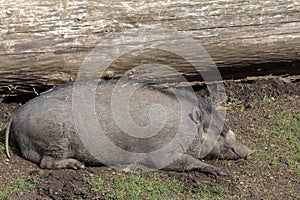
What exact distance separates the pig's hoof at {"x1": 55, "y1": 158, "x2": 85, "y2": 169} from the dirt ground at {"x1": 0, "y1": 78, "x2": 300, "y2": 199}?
4cm

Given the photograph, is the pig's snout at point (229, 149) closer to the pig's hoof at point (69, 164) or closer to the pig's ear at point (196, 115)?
the pig's ear at point (196, 115)

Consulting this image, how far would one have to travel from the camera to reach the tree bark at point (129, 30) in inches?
249

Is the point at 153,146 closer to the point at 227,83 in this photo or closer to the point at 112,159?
the point at 112,159

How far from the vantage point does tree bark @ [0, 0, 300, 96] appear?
632 cm

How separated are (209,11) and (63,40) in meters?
1.42

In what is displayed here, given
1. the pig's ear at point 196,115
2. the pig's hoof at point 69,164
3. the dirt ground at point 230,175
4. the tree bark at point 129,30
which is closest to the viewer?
the dirt ground at point 230,175

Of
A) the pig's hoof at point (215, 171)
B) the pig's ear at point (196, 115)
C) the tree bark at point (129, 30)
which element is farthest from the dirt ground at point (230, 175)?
the tree bark at point (129, 30)

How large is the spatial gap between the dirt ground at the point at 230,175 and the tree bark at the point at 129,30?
1.72ft

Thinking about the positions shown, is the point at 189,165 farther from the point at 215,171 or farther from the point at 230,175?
the point at 230,175

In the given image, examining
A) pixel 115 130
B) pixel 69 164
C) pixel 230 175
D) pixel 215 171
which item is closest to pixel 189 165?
pixel 215 171

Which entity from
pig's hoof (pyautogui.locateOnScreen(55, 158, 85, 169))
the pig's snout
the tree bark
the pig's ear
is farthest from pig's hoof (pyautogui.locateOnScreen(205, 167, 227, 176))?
the tree bark

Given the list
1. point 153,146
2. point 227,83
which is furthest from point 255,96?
point 153,146

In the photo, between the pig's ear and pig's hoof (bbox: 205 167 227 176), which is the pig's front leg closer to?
pig's hoof (bbox: 205 167 227 176)

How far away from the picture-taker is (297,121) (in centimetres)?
664
